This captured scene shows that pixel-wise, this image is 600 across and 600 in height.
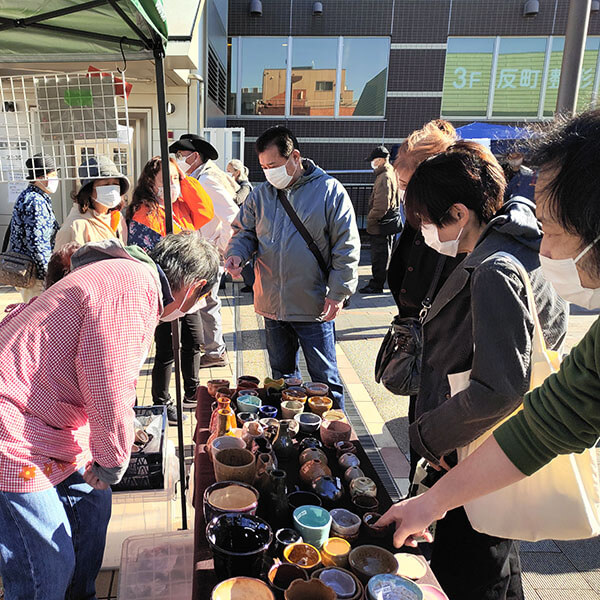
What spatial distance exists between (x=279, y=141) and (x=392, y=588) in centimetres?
238

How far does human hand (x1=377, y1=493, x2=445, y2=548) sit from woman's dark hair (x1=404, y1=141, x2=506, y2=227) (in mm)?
882

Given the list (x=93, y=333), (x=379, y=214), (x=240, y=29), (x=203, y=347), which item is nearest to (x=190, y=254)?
(x=93, y=333)

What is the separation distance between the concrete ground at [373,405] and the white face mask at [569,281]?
68.2 inches

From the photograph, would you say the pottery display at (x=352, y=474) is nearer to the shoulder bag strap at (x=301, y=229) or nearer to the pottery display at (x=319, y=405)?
the pottery display at (x=319, y=405)

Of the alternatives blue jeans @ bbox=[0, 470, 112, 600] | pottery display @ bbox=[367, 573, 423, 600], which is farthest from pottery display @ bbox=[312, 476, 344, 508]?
blue jeans @ bbox=[0, 470, 112, 600]

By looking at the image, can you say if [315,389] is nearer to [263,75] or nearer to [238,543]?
[238,543]

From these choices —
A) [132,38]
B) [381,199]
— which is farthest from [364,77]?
[132,38]

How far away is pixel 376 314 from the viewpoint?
6.47m

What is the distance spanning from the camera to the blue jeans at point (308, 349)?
289cm

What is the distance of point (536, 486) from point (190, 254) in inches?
51.7

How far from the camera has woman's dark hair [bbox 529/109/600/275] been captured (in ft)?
2.95

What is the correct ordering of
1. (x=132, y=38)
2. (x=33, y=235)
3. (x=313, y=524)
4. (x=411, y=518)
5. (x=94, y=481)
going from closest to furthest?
(x=411, y=518) < (x=313, y=524) < (x=94, y=481) < (x=132, y=38) < (x=33, y=235)

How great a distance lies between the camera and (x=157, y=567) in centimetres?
191

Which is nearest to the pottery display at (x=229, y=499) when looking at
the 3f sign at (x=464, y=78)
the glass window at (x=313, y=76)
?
the glass window at (x=313, y=76)
